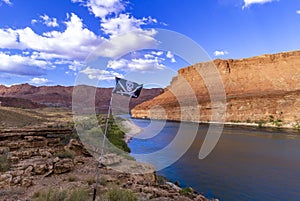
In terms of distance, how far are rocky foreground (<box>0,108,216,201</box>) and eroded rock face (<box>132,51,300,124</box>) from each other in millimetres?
50185

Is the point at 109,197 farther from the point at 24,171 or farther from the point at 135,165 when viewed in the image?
the point at 135,165

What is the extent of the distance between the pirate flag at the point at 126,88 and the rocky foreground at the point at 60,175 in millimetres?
2951

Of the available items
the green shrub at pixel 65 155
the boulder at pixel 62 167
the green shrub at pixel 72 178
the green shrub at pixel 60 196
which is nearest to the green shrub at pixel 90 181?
the green shrub at pixel 72 178

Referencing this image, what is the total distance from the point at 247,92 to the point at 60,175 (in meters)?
71.3

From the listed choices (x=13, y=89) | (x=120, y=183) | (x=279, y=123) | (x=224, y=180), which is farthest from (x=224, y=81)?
(x=13, y=89)

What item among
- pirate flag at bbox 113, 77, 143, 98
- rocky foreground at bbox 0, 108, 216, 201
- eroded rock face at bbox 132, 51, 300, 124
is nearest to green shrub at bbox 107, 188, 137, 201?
rocky foreground at bbox 0, 108, 216, 201

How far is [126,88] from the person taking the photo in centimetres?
804

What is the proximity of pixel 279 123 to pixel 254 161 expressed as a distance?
37.9 metres

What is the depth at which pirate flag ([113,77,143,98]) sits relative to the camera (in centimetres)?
790

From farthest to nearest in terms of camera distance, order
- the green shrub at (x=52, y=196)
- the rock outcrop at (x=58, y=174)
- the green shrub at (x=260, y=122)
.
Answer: the green shrub at (x=260, y=122)
the rock outcrop at (x=58, y=174)
the green shrub at (x=52, y=196)

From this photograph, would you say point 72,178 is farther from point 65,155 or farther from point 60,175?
point 65,155

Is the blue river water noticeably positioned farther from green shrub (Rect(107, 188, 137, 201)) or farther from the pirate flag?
the pirate flag

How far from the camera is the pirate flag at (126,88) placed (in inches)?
311

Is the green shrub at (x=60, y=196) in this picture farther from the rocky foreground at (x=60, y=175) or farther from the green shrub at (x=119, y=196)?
the green shrub at (x=119, y=196)
